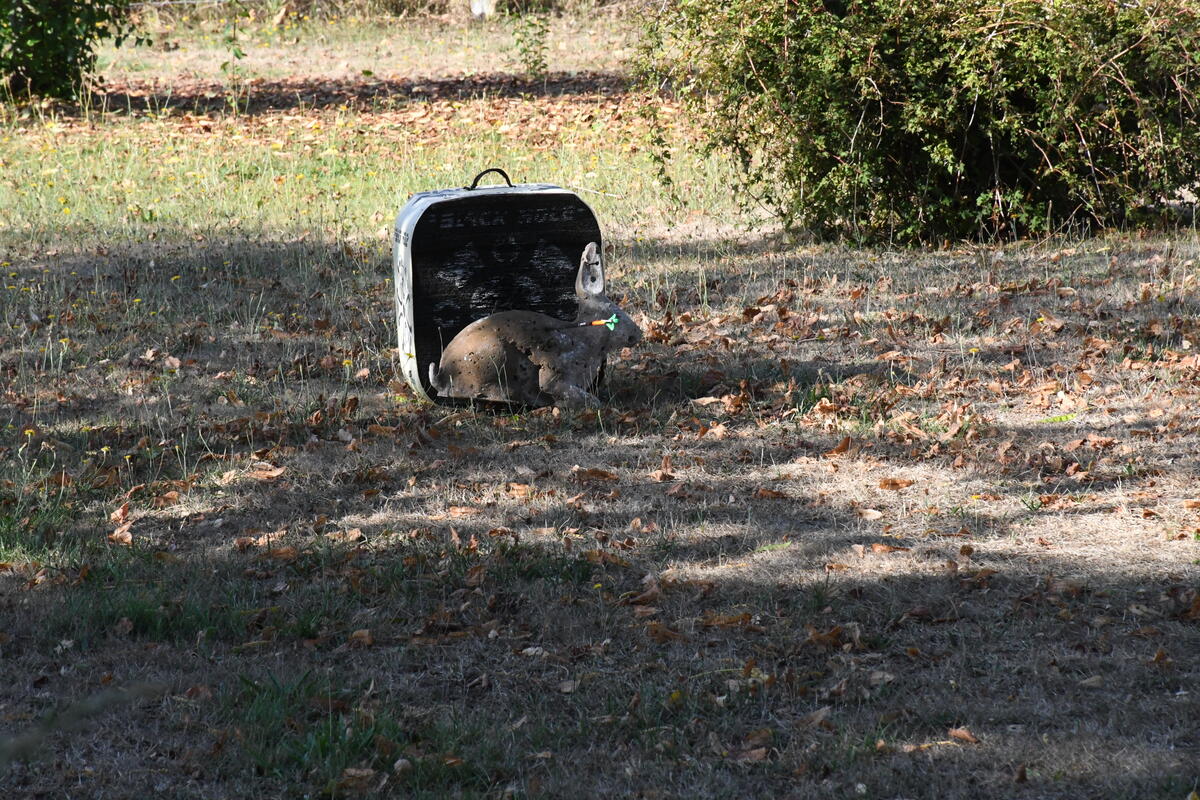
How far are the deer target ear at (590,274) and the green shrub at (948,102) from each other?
3.22 metres

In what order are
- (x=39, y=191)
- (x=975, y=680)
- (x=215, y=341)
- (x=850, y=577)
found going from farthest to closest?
(x=39, y=191)
(x=215, y=341)
(x=850, y=577)
(x=975, y=680)

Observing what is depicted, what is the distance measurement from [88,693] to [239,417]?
267cm

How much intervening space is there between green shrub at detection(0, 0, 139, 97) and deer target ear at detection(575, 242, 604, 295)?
11.3 meters

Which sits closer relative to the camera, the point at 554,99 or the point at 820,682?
the point at 820,682

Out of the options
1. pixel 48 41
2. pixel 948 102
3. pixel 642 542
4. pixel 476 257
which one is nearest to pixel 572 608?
pixel 642 542

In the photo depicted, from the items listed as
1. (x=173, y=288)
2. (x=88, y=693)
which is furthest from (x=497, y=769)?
(x=173, y=288)

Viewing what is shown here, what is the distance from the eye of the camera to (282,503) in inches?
204

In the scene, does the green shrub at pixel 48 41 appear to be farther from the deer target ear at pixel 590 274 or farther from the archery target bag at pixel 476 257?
the deer target ear at pixel 590 274

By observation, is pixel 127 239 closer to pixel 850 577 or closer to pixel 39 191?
pixel 39 191

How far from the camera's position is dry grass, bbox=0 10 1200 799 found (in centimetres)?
338

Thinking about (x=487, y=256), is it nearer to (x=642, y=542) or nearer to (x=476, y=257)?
(x=476, y=257)

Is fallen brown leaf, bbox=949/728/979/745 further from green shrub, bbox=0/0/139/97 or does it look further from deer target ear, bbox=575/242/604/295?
green shrub, bbox=0/0/139/97

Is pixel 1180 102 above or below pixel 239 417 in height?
above

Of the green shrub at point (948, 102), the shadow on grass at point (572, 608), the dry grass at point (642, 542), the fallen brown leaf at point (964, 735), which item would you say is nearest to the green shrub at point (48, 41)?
the dry grass at point (642, 542)
